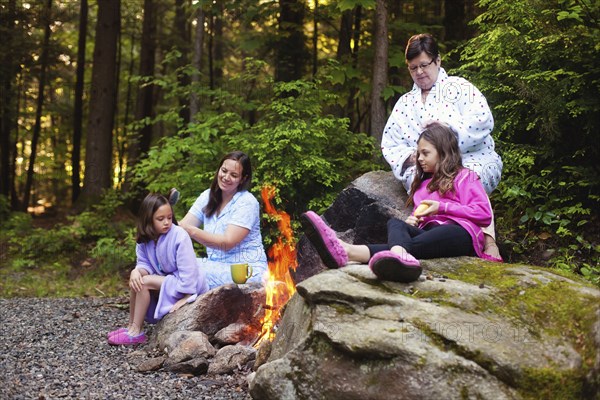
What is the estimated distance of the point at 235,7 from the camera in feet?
30.1

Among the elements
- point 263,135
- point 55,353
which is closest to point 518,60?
point 263,135

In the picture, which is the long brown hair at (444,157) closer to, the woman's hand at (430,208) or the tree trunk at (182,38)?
the woman's hand at (430,208)

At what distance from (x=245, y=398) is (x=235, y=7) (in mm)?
6805

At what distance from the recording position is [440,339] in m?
3.03

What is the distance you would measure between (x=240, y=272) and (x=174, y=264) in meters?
0.56

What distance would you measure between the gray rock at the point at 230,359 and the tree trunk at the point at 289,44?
610 centimetres

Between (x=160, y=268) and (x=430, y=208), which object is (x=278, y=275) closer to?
(x=160, y=268)

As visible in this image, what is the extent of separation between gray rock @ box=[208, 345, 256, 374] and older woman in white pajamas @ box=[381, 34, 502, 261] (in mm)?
1925

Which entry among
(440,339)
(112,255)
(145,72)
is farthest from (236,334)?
(145,72)

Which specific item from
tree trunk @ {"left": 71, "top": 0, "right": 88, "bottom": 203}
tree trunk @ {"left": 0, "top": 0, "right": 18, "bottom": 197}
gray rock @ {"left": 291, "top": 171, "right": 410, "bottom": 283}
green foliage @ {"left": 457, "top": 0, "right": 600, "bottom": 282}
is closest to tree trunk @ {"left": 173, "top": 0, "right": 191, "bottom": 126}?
tree trunk @ {"left": 71, "top": 0, "right": 88, "bottom": 203}

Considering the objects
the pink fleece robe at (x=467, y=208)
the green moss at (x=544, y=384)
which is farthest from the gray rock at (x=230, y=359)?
the green moss at (x=544, y=384)

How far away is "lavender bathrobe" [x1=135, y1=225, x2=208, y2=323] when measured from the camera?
501cm

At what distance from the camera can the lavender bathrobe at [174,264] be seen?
5.01m

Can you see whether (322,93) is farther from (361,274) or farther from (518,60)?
(361,274)
